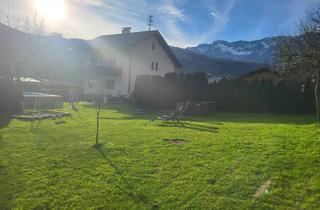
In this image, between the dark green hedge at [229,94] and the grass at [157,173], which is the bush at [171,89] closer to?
the dark green hedge at [229,94]

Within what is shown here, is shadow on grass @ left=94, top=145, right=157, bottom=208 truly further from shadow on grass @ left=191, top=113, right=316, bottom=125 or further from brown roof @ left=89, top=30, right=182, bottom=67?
brown roof @ left=89, top=30, right=182, bottom=67

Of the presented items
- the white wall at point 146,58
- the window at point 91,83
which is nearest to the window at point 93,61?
the window at point 91,83

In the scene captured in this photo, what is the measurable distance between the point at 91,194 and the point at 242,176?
3055 millimetres

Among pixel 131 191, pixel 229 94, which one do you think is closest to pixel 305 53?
pixel 229 94

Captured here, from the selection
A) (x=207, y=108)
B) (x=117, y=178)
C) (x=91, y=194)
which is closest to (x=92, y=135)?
(x=117, y=178)

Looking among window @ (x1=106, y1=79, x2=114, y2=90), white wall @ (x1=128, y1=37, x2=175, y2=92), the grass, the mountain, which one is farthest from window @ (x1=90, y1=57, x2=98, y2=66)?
the mountain

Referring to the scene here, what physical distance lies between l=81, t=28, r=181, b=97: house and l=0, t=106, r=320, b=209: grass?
2629 cm

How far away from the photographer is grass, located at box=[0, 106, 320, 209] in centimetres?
494

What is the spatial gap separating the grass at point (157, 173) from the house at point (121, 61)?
2629cm

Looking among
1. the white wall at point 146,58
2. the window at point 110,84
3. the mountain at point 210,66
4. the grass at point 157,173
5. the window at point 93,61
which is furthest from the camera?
the mountain at point 210,66

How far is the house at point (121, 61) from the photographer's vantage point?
117 feet

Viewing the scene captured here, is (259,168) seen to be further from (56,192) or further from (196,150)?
(56,192)

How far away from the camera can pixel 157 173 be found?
6266mm

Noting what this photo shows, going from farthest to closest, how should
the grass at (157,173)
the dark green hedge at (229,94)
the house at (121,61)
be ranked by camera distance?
the house at (121,61), the dark green hedge at (229,94), the grass at (157,173)
